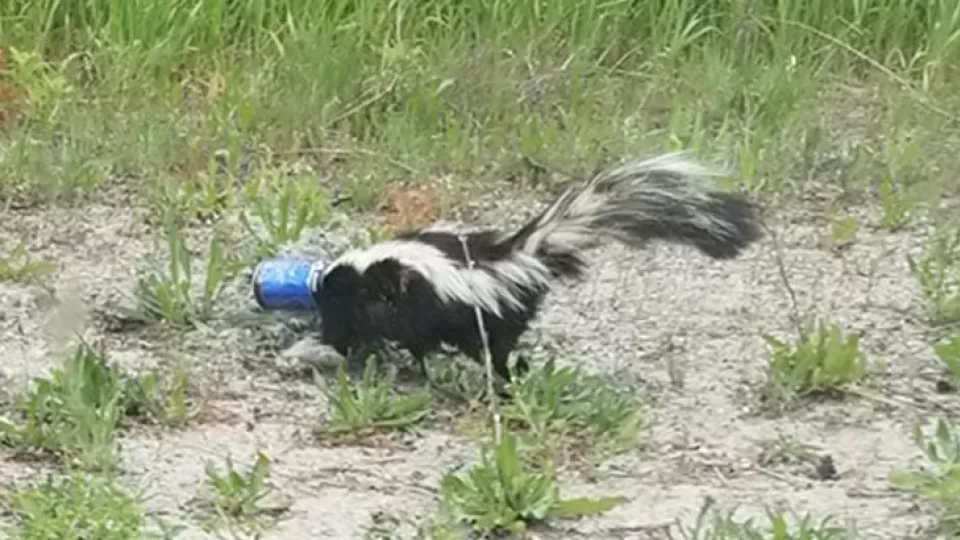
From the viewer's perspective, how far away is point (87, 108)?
6.75 meters

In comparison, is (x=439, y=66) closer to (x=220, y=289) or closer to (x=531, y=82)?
(x=531, y=82)

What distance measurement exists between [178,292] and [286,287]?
0.30 metres

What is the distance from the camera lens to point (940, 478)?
12.7ft

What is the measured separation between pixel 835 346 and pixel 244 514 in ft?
5.04

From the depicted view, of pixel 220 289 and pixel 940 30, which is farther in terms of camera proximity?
pixel 940 30

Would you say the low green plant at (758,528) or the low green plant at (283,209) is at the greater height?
the low green plant at (758,528)

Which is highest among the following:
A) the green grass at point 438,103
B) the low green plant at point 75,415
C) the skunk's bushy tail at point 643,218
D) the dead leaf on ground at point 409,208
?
the skunk's bushy tail at point 643,218

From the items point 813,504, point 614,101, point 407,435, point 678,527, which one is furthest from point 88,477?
point 614,101

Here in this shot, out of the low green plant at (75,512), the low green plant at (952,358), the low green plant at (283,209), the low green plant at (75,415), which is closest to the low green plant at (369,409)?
the low green plant at (75,415)

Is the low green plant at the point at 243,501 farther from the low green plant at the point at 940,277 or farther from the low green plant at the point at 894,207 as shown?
the low green plant at the point at 894,207

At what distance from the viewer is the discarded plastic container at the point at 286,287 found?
5.01 metres

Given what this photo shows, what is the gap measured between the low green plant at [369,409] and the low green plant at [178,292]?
0.69 meters

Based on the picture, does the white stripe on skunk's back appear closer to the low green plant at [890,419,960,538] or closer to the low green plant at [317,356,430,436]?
the low green plant at [317,356,430,436]

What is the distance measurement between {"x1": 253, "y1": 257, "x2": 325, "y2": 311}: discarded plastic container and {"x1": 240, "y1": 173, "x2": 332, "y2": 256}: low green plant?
0.41m
